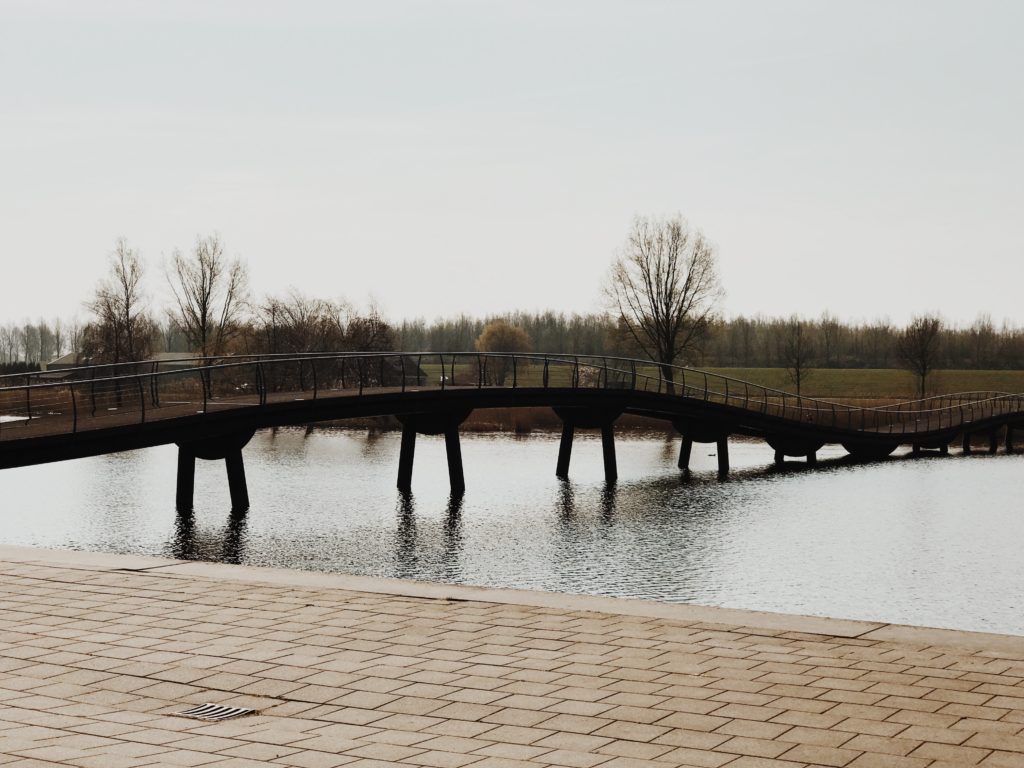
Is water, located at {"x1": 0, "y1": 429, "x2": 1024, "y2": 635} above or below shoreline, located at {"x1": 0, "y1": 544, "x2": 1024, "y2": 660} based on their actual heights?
below

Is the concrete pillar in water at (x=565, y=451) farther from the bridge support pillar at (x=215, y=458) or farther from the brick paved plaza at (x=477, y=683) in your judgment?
the brick paved plaza at (x=477, y=683)

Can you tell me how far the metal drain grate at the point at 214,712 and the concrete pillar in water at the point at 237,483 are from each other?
73.0ft

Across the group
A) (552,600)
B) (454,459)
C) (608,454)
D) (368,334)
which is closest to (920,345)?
(368,334)

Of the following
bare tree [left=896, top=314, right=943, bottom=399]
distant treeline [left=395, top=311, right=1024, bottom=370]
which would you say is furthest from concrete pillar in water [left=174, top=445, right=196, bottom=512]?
distant treeline [left=395, top=311, right=1024, bottom=370]

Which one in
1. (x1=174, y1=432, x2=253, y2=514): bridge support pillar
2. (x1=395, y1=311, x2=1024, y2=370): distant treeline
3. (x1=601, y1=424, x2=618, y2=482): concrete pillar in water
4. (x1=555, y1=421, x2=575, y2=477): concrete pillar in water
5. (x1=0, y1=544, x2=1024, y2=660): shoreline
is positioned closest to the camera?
(x1=0, y1=544, x2=1024, y2=660): shoreline

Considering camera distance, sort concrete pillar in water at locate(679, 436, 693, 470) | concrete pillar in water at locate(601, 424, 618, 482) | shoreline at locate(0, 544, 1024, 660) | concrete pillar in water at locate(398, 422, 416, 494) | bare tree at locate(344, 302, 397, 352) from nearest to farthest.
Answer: shoreline at locate(0, 544, 1024, 660) < concrete pillar in water at locate(398, 422, 416, 494) < concrete pillar in water at locate(601, 424, 618, 482) < concrete pillar in water at locate(679, 436, 693, 470) < bare tree at locate(344, 302, 397, 352)

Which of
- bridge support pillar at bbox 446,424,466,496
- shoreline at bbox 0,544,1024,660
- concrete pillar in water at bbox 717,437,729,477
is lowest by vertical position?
concrete pillar in water at bbox 717,437,729,477

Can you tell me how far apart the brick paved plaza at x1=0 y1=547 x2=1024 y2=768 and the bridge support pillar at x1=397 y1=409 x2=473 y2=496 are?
931 inches

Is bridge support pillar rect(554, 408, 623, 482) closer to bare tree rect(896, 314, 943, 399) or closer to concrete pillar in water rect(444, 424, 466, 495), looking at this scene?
concrete pillar in water rect(444, 424, 466, 495)

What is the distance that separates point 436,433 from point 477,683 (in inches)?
1060

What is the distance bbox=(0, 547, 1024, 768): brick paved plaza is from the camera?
18.1ft

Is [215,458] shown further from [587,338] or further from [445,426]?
[587,338]

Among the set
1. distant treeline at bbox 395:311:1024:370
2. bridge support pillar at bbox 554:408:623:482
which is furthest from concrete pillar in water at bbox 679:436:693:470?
distant treeline at bbox 395:311:1024:370

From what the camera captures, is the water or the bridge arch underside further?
the bridge arch underside
